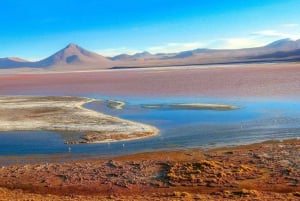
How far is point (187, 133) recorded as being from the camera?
23.5 m

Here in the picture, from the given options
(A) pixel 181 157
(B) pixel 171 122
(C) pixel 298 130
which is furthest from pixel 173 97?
(A) pixel 181 157

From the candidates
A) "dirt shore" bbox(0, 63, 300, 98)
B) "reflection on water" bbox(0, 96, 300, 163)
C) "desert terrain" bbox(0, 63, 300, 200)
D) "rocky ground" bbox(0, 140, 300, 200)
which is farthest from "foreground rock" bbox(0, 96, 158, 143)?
"dirt shore" bbox(0, 63, 300, 98)

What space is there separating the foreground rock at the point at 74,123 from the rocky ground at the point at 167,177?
5058 mm

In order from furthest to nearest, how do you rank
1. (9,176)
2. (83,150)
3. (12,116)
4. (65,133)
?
(12,116), (65,133), (83,150), (9,176)

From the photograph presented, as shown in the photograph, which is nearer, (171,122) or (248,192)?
(248,192)

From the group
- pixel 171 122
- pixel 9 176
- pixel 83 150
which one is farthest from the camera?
pixel 171 122

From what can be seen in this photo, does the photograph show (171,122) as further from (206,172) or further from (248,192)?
(248,192)

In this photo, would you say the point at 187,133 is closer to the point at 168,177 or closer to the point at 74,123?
the point at 74,123

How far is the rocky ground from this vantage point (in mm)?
13609

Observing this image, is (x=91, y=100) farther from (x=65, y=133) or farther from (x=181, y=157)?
(x=181, y=157)

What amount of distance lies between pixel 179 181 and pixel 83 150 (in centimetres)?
741

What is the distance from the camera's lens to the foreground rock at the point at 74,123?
77.2 ft

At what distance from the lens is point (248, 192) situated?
43.1 ft

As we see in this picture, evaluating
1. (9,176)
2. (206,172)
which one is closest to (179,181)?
(206,172)
